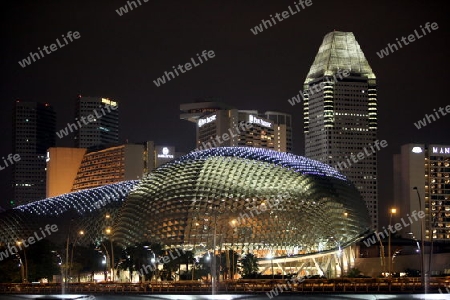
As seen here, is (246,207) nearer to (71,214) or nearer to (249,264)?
(249,264)

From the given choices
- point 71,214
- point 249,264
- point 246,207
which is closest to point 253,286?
point 249,264

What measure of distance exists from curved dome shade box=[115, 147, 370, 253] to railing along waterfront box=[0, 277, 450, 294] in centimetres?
3612

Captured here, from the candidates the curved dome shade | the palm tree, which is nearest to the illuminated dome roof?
the curved dome shade

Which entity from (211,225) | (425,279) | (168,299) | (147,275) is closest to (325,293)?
(425,279)

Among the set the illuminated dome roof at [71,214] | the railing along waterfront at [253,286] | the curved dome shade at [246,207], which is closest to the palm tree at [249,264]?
the curved dome shade at [246,207]

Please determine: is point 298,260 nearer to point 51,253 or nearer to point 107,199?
point 51,253

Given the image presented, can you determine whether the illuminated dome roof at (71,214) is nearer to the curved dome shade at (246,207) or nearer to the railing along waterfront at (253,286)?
the curved dome shade at (246,207)

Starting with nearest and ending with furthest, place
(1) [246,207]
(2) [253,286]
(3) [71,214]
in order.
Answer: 1. (2) [253,286]
2. (1) [246,207]
3. (3) [71,214]

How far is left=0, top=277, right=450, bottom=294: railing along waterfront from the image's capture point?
7450cm

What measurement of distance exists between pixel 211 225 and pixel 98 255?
16.6 metres

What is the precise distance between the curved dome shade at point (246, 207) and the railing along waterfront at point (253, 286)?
36117 mm

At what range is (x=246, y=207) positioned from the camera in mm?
130875

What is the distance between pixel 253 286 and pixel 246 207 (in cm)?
5182

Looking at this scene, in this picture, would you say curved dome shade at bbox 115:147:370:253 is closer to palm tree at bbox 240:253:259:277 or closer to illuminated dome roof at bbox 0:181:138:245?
palm tree at bbox 240:253:259:277
